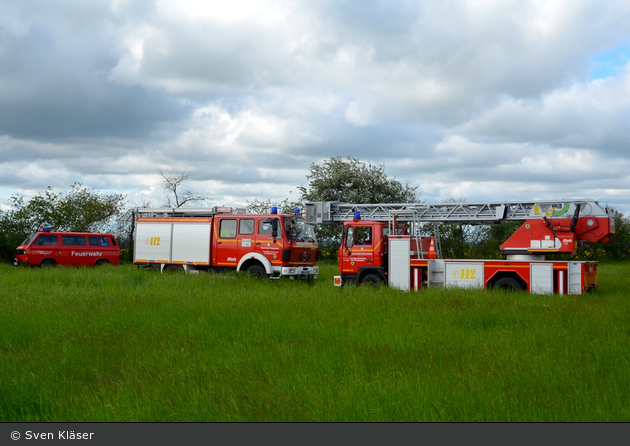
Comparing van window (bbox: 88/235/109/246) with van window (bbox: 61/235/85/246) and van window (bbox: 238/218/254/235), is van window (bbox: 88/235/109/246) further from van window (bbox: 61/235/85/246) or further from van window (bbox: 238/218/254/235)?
van window (bbox: 238/218/254/235)

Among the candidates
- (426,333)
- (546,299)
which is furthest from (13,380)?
(546,299)

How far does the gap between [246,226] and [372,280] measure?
4914 millimetres

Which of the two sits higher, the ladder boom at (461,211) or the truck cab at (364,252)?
the ladder boom at (461,211)

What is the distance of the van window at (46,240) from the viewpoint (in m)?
25.0

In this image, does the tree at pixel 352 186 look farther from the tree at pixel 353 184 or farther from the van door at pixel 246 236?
the van door at pixel 246 236

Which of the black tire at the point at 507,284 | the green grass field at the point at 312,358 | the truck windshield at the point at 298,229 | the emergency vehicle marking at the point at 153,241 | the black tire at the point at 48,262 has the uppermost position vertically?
the truck windshield at the point at 298,229

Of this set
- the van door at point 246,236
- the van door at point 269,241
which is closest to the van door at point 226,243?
the van door at point 246,236

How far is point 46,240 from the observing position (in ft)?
82.5

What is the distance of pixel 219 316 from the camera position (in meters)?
10.6

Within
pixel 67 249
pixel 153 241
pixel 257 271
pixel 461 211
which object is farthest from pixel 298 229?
pixel 67 249

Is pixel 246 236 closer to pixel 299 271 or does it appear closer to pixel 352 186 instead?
pixel 299 271

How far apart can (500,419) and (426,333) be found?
148 inches

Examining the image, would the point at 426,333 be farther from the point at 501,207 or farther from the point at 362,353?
the point at 501,207

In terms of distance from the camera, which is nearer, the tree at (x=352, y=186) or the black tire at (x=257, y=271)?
the black tire at (x=257, y=271)
